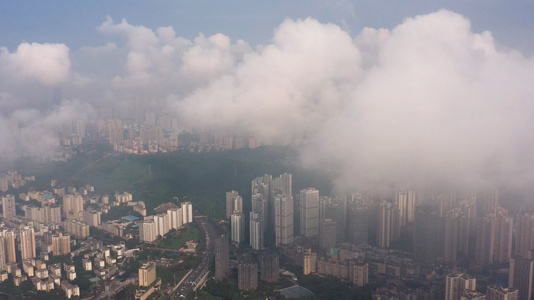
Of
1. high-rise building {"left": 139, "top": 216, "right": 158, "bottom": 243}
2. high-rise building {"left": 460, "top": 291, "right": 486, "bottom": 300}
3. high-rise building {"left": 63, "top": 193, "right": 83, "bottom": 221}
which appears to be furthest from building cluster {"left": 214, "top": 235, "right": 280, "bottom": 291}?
high-rise building {"left": 63, "top": 193, "right": 83, "bottom": 221}

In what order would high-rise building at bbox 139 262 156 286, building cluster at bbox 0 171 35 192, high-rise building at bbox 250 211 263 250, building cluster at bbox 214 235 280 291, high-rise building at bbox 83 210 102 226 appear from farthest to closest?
building cluster at bbox 0 171 35 192
high-rise building at bbox 83 210 102 226
high-rise building at bbox 250 211 263 250
high-rise building at bbox 139 262 156 286
building cluster at bbox 214 235 280 291

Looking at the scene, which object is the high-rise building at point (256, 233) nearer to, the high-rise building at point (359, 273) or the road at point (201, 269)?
the road at point (201, 269)

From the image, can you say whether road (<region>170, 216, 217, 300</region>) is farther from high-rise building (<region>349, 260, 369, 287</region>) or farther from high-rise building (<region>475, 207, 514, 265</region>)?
high-rise building (<region>475, 207, 514, 265</region>)

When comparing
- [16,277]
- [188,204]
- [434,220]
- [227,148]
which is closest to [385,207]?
[434,220]

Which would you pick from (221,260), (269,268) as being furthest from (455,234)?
(221,260)

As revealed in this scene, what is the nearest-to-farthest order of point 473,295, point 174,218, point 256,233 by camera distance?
point 473,295 → point 256,233 → point 174,218

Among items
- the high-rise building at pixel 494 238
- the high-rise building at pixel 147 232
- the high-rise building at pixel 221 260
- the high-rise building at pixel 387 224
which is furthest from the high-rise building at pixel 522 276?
the high-rise building at pixel 147 232

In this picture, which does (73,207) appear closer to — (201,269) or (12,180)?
(12,180)
